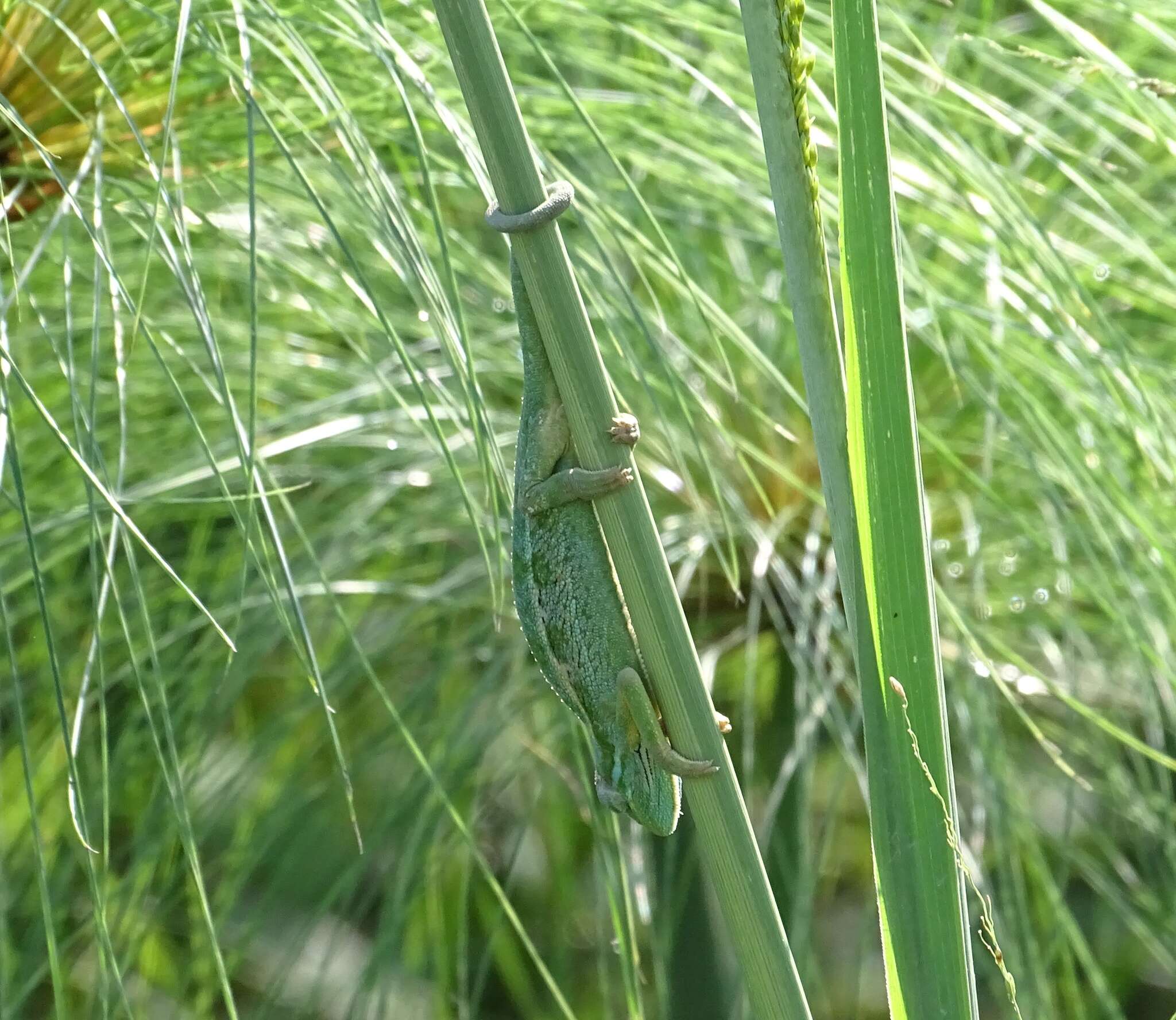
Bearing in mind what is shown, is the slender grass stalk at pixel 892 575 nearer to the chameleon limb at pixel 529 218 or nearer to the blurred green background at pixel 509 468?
the chameleon limb at pixel 529 218

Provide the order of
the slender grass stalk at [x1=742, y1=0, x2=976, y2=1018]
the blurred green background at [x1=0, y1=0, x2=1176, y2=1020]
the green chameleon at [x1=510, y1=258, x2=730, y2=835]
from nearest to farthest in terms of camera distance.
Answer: the slender grass stalk at [x1=742, y1=0, x2=976, y2=1018], the green chameleon at [x1=510, y1=258, x2=730, y2=835], the blurred green background at [x1=0, y1=0, x2=1176, y2=1020]

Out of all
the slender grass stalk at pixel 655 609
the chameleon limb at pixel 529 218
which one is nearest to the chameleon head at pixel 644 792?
the slender grass stalk at pixel 655 609

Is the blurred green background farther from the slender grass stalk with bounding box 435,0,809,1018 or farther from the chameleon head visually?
the slender grass stalk with bounding box 435,0,809,1018

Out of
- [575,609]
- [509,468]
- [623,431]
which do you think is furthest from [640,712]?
[509,468]

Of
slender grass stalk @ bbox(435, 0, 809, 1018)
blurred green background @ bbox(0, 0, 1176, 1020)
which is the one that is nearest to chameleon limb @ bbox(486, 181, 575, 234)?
slender grass stalk @ bbox(435, 0, 809, 1018)

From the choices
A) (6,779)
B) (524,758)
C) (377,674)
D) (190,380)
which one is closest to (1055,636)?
(524,758)

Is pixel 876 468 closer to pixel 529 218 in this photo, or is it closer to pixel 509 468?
pixel 529 218
